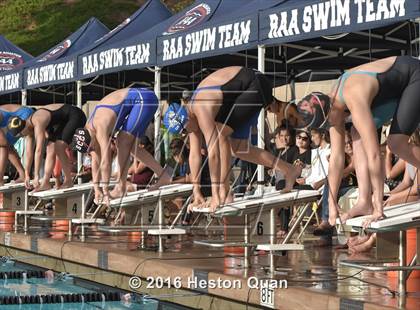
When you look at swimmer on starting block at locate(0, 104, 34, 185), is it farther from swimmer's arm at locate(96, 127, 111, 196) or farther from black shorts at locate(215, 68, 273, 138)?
black shorts at locate(215, 68, 273, 138)

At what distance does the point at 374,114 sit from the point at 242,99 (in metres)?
1.97

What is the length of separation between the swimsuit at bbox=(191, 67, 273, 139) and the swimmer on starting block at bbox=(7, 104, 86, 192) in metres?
4.41

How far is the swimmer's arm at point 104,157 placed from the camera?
10.0 metres

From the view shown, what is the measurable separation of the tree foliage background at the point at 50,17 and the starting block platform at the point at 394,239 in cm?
3361

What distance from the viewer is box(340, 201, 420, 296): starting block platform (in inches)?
222

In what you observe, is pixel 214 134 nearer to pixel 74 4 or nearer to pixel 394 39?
pixel 394 39

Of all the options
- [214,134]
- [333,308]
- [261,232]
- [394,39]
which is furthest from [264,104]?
[394,39]

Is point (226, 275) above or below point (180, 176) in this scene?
below

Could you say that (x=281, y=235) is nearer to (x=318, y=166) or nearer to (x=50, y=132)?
(x=318, y=166)

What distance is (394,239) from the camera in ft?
19.8

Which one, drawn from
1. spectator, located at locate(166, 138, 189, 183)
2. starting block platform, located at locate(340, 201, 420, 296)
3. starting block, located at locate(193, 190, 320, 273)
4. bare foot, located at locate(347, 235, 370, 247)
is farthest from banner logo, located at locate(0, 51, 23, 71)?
starting block platform, located at locate(340, 201, 420, 296)

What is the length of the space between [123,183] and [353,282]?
4054 mm

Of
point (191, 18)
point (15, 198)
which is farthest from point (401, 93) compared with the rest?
point (15, 198)

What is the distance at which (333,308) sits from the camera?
18.7 ft
